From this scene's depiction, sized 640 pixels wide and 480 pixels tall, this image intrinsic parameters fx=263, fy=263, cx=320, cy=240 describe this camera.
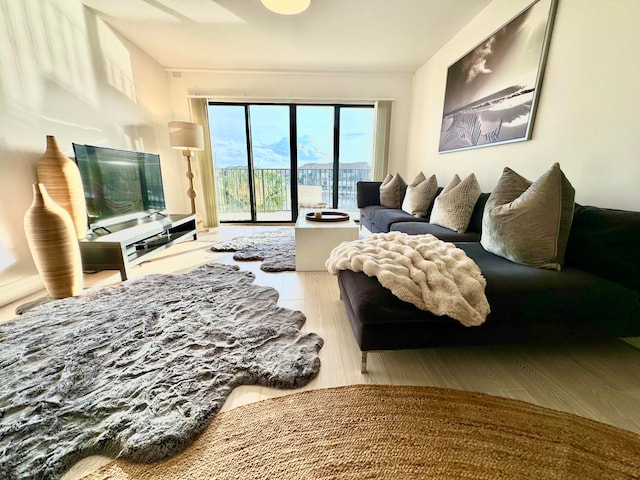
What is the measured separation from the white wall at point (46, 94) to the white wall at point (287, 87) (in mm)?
888

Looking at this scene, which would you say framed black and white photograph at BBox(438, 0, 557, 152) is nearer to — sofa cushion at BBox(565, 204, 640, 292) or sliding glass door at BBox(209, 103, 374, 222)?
sofa cushion at BBox(565, 204, 640, 292)

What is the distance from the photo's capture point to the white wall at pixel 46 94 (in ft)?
6.48

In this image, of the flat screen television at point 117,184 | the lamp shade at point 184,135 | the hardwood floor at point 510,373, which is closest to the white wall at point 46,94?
the flat screen television at point 117,184

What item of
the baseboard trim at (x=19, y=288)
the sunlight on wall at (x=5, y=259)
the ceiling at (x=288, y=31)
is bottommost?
the baseboard trim at (x=19, y=288)

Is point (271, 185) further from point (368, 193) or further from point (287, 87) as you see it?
point (368, 193)

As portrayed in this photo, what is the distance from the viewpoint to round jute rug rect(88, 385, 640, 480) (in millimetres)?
848

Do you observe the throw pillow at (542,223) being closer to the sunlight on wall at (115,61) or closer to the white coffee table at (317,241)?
the white coffee table at (317,241)

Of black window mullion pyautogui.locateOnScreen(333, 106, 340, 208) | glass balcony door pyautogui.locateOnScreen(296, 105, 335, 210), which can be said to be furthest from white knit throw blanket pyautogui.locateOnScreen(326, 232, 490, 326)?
black window mullion pyautogui.locateOnScreen(333, 106, 340, 208)

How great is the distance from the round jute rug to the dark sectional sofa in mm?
253

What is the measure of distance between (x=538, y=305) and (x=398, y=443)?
876 mm

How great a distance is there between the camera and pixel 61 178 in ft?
7.00

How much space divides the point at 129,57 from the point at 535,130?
4.46 metres

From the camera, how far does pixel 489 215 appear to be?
1.66 metres

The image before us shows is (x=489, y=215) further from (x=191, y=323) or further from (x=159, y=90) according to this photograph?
(x=159, y=90)
